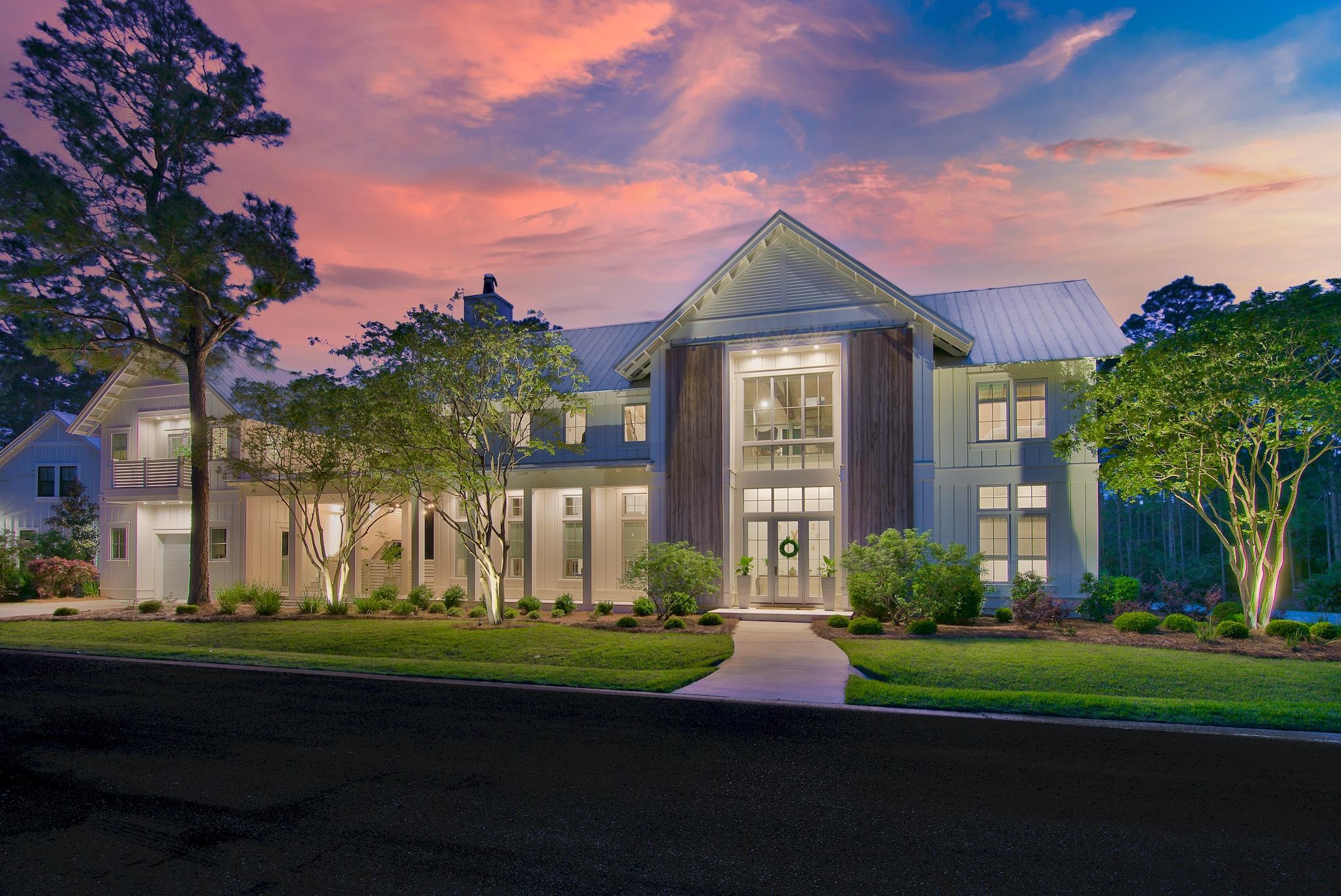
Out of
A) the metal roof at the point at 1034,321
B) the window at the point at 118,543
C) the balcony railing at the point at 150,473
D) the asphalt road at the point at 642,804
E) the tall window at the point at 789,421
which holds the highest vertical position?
the metal roof at the point at 1034,321

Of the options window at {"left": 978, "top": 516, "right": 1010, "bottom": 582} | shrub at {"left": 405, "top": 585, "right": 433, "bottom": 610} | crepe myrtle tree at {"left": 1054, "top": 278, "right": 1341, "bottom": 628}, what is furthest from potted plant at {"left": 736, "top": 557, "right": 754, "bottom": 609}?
shrub at {"left": 405, "top": 585, "right": 433, "bottom": 610}

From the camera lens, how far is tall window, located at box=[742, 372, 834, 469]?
64.2ft

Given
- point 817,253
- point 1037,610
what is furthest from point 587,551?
point 1037,610

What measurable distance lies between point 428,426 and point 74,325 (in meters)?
13.2

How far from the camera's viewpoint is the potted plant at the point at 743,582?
62.7 ft

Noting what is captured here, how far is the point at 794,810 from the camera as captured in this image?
18.5 feet

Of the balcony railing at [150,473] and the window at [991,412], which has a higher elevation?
the window at [991,412]

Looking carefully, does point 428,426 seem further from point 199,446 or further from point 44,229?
point 44,229

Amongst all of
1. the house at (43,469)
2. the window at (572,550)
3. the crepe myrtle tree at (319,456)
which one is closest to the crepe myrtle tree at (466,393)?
the crepe myrtle tree at (319,456)

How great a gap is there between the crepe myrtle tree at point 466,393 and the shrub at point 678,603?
3.76 m

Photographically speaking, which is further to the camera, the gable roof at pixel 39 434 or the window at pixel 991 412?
the gable roof at pixel 39 434

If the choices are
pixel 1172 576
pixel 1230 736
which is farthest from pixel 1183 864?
pixel 1172 576

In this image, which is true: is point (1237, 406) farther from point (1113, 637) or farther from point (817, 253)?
point (817, 253)

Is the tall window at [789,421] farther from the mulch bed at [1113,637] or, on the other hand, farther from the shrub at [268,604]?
the shrub at [268,604]
